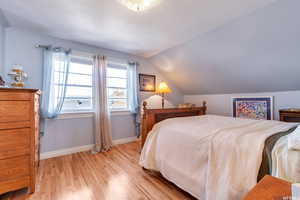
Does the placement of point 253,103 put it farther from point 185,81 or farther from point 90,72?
point 90,72

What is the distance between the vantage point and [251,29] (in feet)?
6.49

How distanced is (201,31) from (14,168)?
316 centimetres

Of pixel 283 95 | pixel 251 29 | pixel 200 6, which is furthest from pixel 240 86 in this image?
pixel 200 6

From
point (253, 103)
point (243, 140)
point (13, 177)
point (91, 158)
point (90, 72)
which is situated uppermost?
point (90, 72)

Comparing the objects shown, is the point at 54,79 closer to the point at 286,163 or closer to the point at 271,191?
the point at 271,191

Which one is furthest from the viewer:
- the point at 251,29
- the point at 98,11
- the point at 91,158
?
the point at 91,158

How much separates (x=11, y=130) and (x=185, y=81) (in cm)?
374

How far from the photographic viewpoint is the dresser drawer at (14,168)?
1375 millimetres

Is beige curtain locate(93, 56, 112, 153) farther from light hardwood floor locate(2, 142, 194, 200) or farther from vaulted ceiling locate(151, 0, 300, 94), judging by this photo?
vaulted ceiling locate(151, 0, 300, 94)

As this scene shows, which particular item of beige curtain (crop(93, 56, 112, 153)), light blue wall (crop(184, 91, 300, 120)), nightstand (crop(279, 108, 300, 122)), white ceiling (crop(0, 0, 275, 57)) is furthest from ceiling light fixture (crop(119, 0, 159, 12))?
light blue wall (crop(184, 91, 300, 120))

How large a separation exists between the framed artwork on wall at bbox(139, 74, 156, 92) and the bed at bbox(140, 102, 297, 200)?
1.97m

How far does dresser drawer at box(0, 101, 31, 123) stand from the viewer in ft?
4.48

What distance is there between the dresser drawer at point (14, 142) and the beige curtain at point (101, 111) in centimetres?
138

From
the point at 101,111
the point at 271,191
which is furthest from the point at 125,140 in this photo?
the point at 271,191
